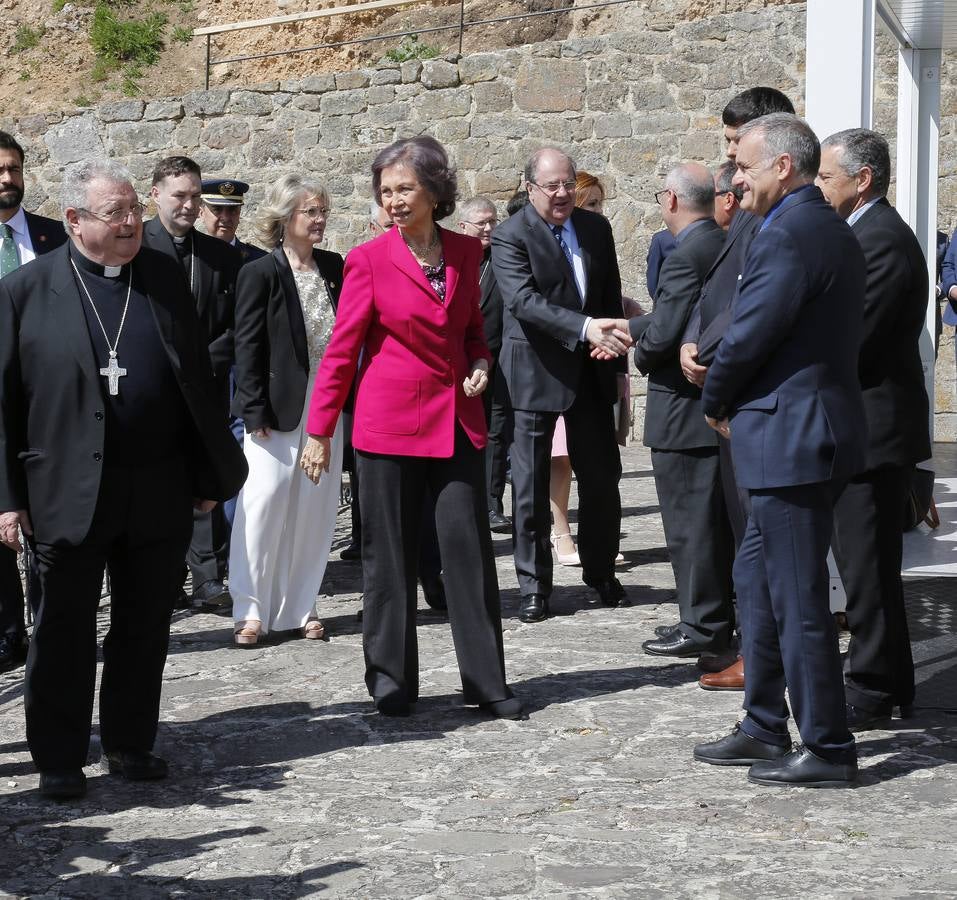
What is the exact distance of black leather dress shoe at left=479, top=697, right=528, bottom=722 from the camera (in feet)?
16.9

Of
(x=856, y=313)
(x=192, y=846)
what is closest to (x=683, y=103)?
(x=856, y=313)

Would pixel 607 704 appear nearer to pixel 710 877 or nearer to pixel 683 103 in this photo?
pixel 710 877

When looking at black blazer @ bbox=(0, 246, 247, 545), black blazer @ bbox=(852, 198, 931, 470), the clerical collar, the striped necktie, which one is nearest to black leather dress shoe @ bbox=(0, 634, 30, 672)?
the striped necktie

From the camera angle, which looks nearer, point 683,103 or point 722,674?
point 722,674

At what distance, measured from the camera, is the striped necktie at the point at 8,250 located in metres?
6.00

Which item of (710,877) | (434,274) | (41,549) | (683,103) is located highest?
(683,103)

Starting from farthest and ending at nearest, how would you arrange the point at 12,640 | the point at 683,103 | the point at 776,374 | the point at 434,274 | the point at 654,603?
the point at 683,103 < the point at 654,603 < the point at 12,640 < the point at 434,274 < the point at 776,374

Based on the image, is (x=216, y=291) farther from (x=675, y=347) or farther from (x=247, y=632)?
(x=675, y=347)

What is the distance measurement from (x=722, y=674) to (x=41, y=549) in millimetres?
2469

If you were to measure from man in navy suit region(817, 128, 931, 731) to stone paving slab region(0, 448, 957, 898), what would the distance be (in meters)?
0.20

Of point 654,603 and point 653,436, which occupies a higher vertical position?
point 653,436

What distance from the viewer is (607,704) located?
5309 millimetres

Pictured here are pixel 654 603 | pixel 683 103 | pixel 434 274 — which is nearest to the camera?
pixel 434 274

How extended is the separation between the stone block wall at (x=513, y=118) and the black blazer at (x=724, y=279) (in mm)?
7884
